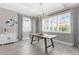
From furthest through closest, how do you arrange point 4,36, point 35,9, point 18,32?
point 18,32, point 4,36, point 35,9

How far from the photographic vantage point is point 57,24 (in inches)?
89.5

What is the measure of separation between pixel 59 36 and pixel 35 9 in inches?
53.3

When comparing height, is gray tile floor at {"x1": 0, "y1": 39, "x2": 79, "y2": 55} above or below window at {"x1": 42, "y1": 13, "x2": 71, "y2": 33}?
below

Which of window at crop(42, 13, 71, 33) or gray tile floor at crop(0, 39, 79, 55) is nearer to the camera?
gray tile floor at crop(0, 39, 79, 55)

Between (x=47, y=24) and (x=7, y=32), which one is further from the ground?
(x=47, y=24)

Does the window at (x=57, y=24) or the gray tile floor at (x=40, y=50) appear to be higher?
the window at (x=57, y=24)

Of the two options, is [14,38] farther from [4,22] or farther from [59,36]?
[59,36]

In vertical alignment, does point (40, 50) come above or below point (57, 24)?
below

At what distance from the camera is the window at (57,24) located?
7.38ft

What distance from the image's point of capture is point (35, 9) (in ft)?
8.59

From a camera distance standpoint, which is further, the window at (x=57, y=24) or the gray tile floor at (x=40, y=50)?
the window at (x=57, y=24)

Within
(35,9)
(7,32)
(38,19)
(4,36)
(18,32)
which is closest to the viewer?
(38,19)

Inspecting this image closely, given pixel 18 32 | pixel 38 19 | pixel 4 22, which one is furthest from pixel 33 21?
pixel 18 32

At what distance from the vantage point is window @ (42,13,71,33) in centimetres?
225
